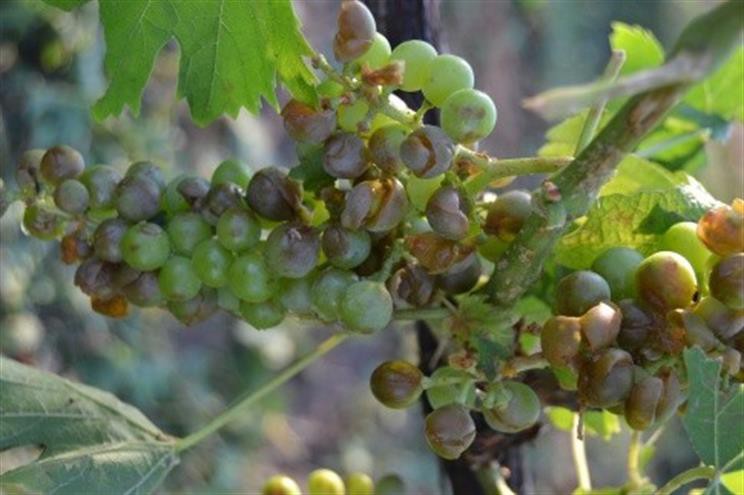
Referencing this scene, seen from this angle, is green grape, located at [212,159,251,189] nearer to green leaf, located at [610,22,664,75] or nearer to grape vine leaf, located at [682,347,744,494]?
grape vine leaf, located at [682,347,744,494]

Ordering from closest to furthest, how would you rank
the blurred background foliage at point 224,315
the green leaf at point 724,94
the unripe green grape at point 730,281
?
1. the unripe green grape at point 730,281
2. the green leaf at point 724,94
3. the blurred background foliage at point 224,315

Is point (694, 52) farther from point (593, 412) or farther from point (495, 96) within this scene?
point (495, 96)

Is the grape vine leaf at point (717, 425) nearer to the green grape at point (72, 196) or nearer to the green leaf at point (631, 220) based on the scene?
the green leaf at point (631, 220)

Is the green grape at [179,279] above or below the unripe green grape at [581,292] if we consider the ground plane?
below

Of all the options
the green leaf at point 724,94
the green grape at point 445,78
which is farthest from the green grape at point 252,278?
the green leaf at point 724,94

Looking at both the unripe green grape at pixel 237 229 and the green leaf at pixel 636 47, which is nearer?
the unripe green grape at pixel 237 229

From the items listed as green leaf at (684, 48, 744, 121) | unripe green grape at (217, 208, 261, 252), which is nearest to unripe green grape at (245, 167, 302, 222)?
unripe green grape at (217, 208, 261, 252)

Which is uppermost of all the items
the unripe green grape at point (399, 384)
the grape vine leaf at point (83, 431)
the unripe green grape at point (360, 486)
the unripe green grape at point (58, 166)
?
the unripe green grape at point (58, 166)

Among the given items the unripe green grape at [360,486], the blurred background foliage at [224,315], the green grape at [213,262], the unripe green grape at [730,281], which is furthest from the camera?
the blurred background foliage at [224,315]
